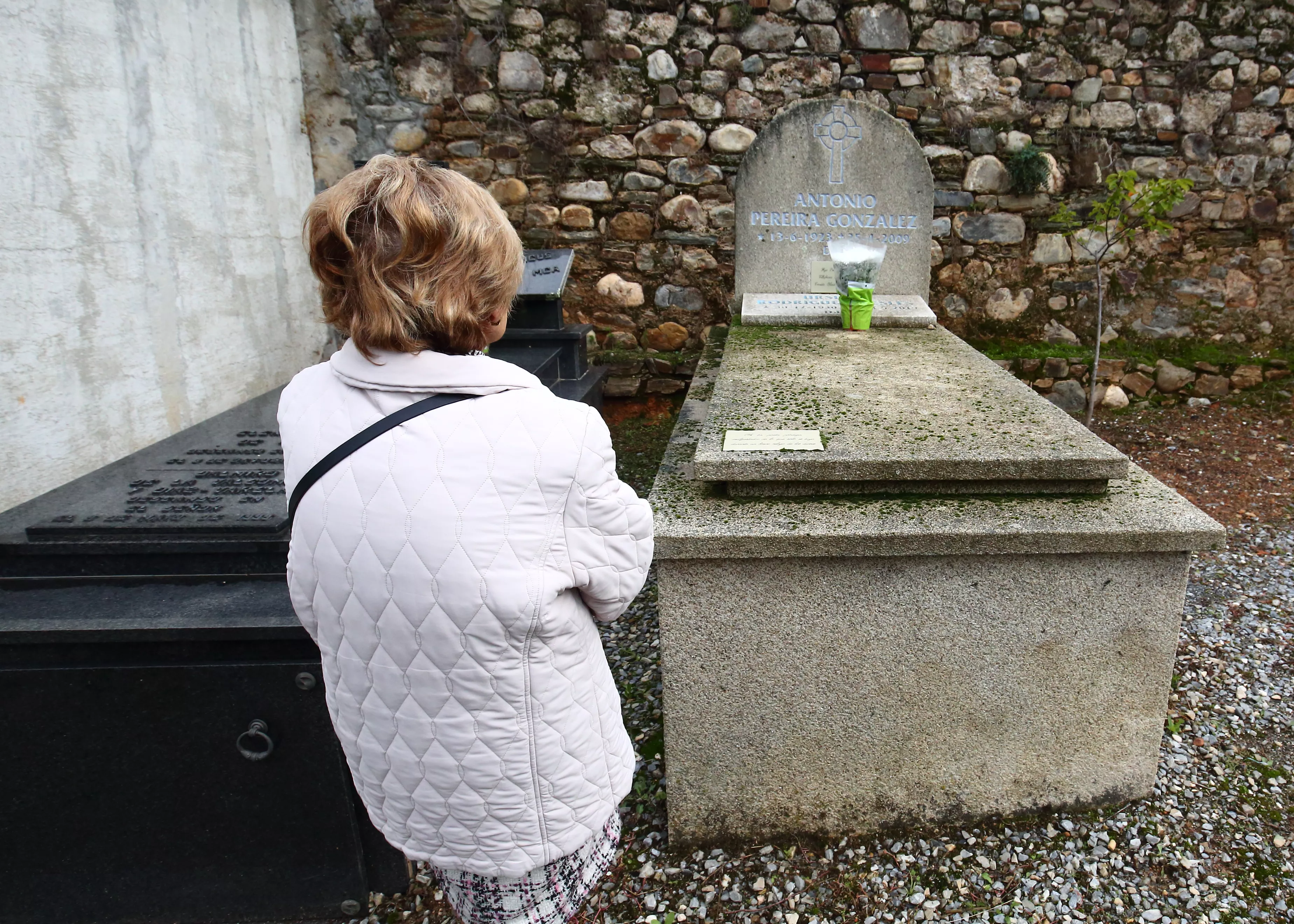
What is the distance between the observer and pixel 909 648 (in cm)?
197

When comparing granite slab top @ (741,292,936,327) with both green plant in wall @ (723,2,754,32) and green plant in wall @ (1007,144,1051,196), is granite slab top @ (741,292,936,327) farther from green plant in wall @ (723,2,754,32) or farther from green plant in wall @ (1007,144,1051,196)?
green plant in wall @ (723,2,754,32)

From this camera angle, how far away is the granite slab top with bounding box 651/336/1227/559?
1.83 m

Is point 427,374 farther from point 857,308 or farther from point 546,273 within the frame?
point 546,273

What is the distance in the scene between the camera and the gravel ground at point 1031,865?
1877mm

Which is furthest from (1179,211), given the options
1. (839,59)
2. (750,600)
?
(750,600)

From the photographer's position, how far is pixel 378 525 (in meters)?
1.00

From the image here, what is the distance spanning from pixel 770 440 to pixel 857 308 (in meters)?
1.83

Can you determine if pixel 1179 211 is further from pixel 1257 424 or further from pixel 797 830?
pixel 797 830

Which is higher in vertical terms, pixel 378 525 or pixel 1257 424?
pixel 378 525

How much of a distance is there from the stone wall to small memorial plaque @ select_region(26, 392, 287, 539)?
3388mm

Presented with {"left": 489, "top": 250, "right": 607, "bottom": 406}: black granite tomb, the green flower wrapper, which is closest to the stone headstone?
the green flower wrapper

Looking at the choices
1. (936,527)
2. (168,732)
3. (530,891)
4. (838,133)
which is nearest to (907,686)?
(936,527)

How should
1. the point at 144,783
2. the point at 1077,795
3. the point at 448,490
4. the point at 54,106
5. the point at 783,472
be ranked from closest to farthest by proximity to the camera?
the point at 448,490, the point at 144,783, the point at 783,472, the point at 1077,795, the point at 54,106

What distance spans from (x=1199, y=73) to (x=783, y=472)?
205 inches
